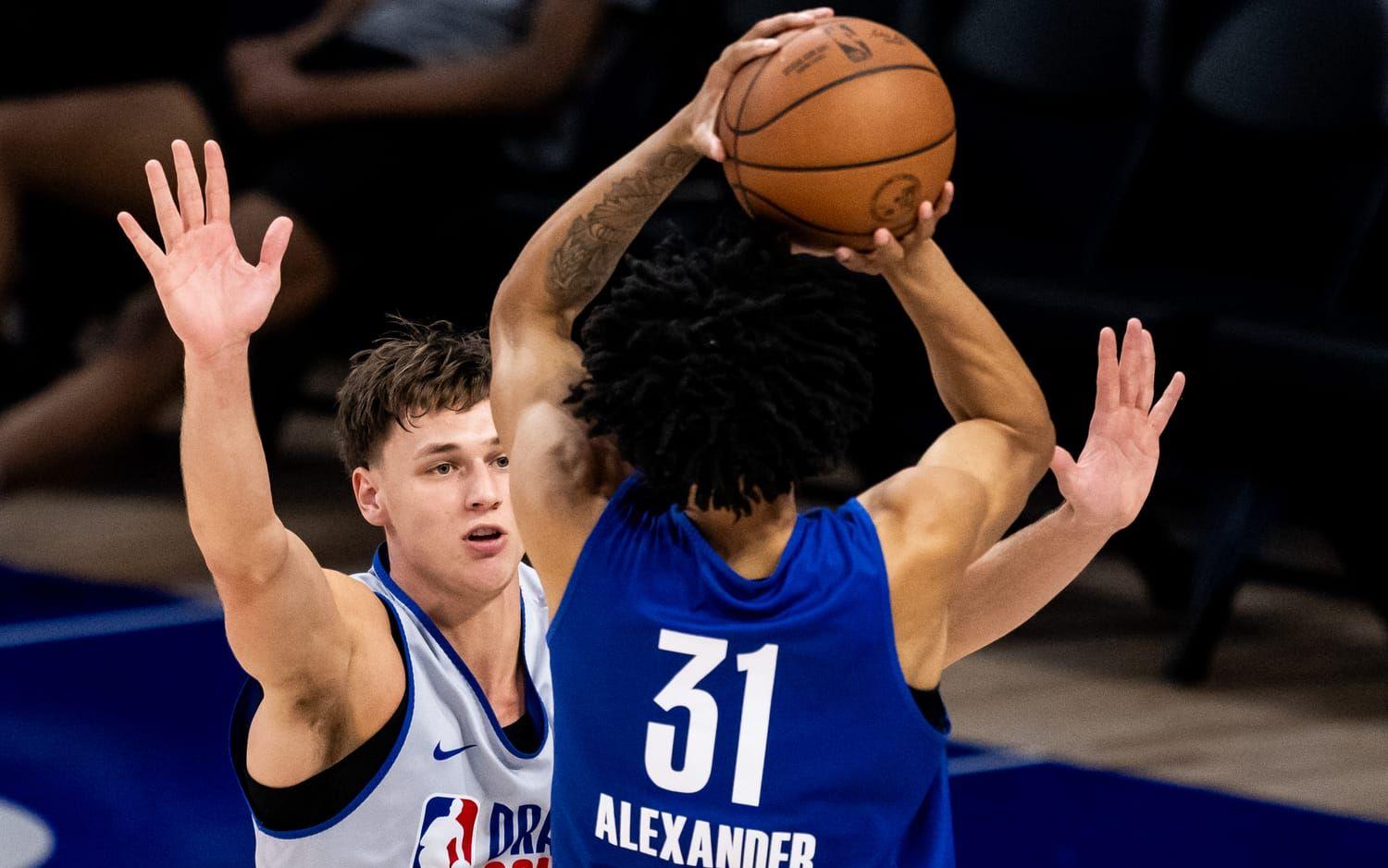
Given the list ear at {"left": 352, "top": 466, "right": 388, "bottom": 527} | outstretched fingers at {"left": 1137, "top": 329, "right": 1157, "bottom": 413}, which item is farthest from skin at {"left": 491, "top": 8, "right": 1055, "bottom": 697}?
A: ear at {"left": 352, "top": 466, "right": 388, "bottom": 527}

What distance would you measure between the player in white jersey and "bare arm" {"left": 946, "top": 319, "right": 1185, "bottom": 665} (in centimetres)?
56

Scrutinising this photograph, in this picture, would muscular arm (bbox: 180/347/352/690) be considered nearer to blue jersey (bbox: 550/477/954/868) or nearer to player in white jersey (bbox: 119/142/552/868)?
player in white jersey (bbox: 119/142/552/868)

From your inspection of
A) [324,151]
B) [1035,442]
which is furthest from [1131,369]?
Result: [324,151]

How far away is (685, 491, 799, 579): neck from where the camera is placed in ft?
5.94

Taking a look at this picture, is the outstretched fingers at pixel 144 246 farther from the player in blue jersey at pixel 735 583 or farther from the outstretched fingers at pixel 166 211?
the player in blue jersey at pixel 735 583

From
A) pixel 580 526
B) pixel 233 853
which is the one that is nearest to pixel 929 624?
pixel 580 526

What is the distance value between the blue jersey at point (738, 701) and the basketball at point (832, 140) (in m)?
0.34

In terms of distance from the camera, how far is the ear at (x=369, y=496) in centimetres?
233

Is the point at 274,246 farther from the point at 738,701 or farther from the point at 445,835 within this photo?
the point at 445,835

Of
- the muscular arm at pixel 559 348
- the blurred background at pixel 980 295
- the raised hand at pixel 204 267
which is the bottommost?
the blurred background at pixel 980 295

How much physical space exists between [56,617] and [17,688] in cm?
48

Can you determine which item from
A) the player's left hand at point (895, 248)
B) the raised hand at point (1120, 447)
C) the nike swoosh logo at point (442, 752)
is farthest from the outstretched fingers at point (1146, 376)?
the nike swoosh logo at point (442, 752)

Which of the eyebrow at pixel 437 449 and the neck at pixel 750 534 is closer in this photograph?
the neck at pixel 750 534

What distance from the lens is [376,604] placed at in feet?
7.18
